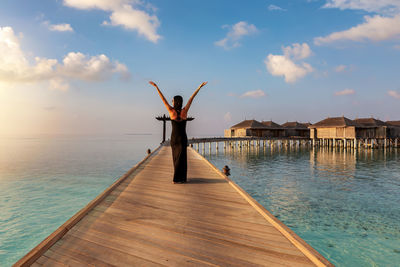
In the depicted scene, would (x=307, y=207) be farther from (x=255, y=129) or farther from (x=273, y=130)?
(x=273, y=130)

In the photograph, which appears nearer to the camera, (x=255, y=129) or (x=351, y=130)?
(x=351, y=130)

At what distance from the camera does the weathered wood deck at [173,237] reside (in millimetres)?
2240

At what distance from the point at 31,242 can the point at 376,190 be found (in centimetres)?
1706

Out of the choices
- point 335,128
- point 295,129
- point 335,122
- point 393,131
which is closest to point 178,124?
point 335,128

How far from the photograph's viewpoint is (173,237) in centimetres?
271

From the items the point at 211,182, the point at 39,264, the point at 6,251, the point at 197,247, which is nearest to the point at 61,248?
the point at 39,264

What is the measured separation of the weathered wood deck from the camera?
2240 millimetres

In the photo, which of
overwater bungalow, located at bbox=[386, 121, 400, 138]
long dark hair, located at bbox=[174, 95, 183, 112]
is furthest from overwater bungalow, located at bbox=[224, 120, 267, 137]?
long dark hair, located at bbox=[174, 95, 183, 112]

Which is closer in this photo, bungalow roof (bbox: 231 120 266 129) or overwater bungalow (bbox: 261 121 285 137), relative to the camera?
bungalow roof (bbox: 231 120 266 129)

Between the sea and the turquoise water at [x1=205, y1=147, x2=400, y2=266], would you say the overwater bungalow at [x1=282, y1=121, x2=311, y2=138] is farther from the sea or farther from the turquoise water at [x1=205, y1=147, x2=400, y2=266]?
the turquoise water at [x1=205, y1=147, x2=400, y2=266]

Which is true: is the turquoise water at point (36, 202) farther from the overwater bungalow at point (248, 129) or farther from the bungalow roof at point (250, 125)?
the bungalow roof at point (250, 125)

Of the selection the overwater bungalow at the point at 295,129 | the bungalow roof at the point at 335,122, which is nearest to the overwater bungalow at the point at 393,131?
the bungalow roof at the point at 335,122

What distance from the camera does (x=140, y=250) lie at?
2.41 meters

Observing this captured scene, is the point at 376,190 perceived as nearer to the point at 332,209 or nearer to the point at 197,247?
the point at 332,209
